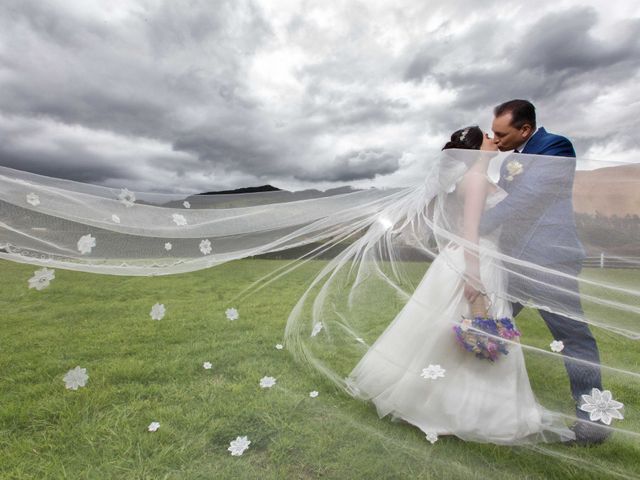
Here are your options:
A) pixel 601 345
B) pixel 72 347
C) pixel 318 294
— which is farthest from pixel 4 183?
pixel 601 345

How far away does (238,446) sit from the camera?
2.40 metres

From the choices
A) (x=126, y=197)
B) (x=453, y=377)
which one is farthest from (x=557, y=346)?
(x=126, y=197)

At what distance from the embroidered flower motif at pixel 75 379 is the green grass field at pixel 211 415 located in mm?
57

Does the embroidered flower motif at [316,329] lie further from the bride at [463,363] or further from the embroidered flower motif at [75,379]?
the embroidered flower motif at [75,379]

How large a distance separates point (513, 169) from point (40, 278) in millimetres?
3313

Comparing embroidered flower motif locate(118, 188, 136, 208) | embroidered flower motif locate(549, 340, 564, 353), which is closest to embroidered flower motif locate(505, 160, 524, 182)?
embroidered flower motif locate(549, 340, 564, 353)

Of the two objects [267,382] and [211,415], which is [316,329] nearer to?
[267,382]

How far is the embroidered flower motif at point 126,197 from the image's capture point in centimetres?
290

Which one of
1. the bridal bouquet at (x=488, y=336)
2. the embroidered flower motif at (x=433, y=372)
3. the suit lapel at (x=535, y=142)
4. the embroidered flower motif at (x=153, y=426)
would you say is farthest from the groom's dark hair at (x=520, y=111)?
the embroidered flower motif at (x=153, y=426)

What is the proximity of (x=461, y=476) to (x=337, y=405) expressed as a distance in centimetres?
105

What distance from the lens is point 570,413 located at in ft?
7.40

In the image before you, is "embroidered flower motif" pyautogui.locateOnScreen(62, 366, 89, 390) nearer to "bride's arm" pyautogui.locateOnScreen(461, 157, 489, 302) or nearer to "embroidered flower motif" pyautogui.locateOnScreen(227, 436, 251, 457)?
"embroidered flower motif" pyautogui.locateOnScreen(227, 436, 251, 457)

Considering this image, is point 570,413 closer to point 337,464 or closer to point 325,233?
point 337,464

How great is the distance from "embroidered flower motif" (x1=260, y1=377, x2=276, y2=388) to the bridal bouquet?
1701 mm
